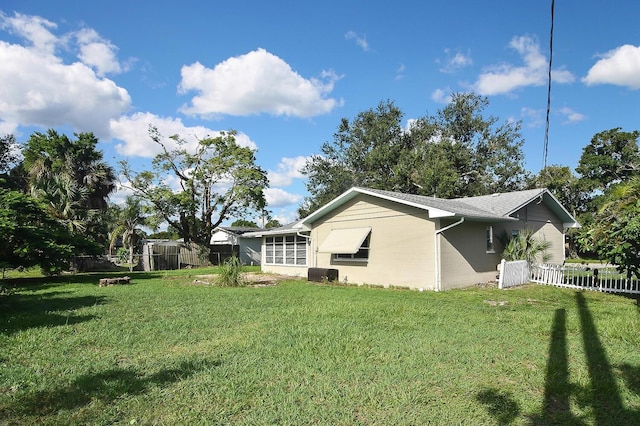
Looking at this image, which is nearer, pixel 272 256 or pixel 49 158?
pixel 272 256

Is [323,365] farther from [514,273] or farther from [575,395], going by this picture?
[514,273]

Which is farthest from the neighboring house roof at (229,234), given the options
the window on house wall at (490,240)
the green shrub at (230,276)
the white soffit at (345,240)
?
Result: the window on house wall at (490,240)

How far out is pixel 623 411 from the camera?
3.75 metres

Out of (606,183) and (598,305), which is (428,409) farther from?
(606,183)

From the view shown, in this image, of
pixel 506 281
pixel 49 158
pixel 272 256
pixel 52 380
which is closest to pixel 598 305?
pixel 506 281

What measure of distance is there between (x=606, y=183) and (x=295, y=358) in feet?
139

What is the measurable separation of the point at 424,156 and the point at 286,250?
65.9 ft

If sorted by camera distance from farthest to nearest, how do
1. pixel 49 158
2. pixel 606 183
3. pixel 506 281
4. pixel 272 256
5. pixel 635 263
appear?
1. pixel 606 183
2. pixel 49 158
3. pixel 272 256
4. pixel 506 281
5. pixel 635 263

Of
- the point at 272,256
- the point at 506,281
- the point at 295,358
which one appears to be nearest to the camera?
the point at 295,358

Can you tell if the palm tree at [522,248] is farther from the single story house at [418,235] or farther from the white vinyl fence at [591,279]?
the single story house at [418,235]

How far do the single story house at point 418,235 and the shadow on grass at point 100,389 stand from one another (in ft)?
33.7

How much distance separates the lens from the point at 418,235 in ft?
47.0

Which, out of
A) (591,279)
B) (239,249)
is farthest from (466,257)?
(239,249)

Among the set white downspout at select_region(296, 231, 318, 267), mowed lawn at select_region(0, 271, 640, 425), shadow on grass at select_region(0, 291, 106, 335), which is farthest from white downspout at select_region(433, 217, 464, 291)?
shadow on grass at select_region(0, 291, 106, 335)
